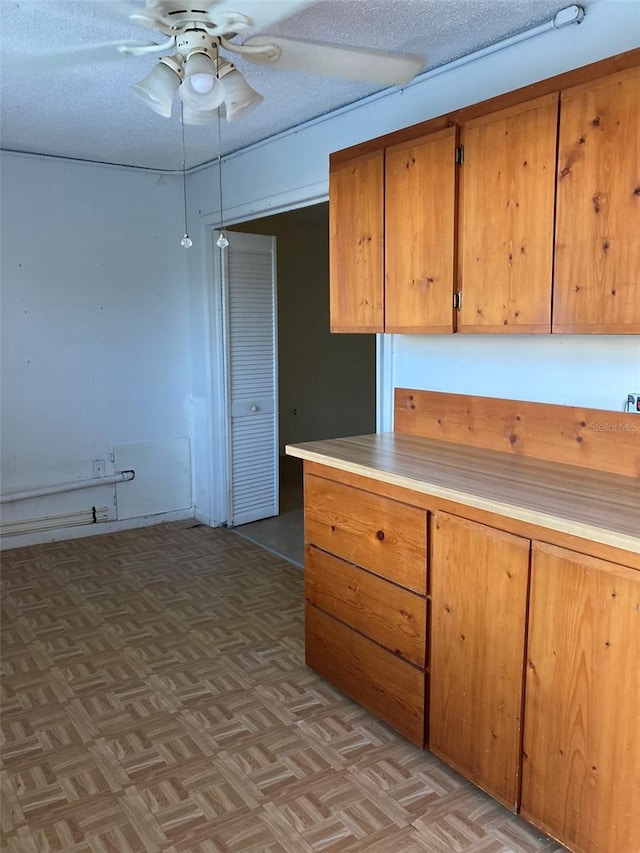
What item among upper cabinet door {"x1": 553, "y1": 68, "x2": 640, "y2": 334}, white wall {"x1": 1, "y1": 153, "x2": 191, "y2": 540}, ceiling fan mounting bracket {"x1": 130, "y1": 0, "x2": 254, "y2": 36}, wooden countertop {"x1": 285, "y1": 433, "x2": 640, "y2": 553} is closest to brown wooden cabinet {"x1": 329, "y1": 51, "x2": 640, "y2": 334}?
upper cabinet door {"x1": 553, "y1": 68, "x2": 640, "y2": 334}

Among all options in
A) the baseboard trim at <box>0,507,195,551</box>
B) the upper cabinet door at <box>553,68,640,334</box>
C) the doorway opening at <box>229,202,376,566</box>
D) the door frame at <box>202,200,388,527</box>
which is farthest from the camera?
the doorway opening at <box>229,202,376,566</box>

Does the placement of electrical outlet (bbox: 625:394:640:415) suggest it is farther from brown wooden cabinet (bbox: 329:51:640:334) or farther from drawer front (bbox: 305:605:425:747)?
drawer front (bbox: 305:605:425:747)

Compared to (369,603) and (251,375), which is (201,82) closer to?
(369,603)

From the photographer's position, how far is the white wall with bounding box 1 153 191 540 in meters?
4.06

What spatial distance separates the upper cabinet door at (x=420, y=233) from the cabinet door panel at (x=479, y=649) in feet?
2.63

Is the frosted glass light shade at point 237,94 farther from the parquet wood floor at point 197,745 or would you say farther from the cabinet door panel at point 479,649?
the parquet wood floor at point 197,745

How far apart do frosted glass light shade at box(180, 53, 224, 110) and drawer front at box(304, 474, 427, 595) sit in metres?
1.30

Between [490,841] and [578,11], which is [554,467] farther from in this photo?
[578,11]

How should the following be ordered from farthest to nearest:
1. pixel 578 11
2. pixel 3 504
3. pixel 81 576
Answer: pixel 3 504 < pixel 81 576 < pixel 578 11

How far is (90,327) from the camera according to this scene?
4324 millimetres

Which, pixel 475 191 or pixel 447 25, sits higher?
pixel 447 25

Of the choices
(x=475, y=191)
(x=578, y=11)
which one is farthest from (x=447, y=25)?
(x=475, y=191)

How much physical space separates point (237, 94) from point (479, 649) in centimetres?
180

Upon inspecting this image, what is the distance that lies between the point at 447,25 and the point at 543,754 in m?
2.33
